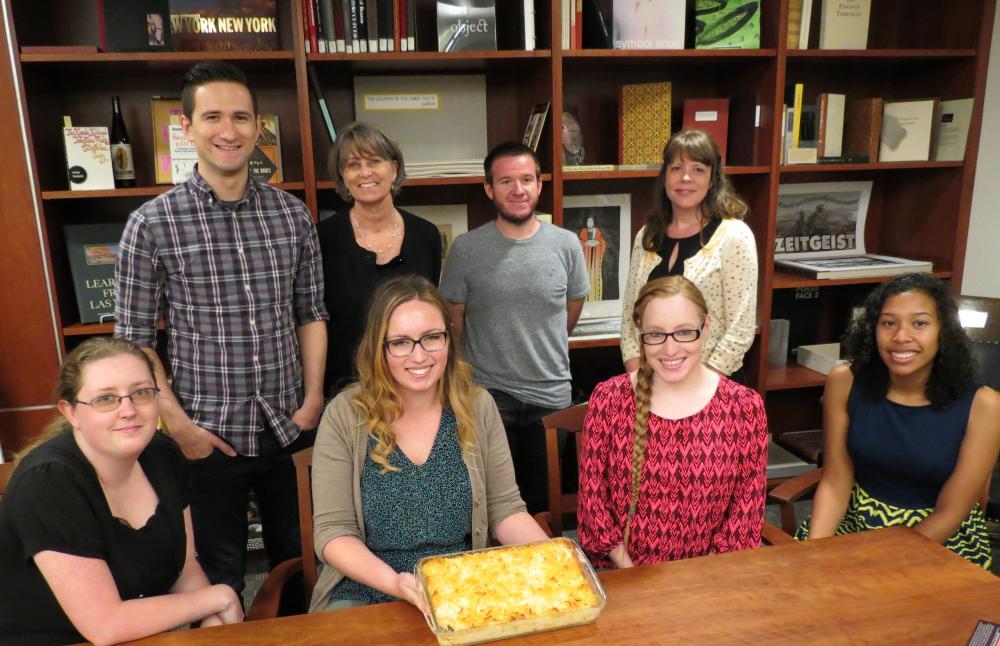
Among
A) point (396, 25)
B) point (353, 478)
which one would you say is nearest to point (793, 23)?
point (396, 25)

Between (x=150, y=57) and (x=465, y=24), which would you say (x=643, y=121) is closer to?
(x=465, y=24)

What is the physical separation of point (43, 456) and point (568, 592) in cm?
94

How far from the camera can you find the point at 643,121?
2.88 metres

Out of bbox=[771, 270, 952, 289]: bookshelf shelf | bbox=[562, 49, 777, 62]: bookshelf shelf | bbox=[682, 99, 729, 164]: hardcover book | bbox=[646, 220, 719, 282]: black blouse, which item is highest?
bbox=[562, 49, 777, 62]: bookshelf shelf

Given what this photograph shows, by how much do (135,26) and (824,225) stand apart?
2.93m

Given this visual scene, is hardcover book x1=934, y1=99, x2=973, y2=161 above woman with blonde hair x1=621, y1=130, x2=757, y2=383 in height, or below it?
above

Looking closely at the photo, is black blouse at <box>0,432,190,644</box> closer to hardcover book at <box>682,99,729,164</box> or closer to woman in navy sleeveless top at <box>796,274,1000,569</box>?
woman in navy sleeveless top at <box>796,274,1000,569</box>

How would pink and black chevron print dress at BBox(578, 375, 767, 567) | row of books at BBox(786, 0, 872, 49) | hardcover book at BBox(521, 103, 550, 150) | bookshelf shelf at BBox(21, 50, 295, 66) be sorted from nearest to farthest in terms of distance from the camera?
pink and black chevron print dress at BBox(578, 375, 767, 567) < bookshelf shelf at BBox(21, 50, 295, 66) < hardcover book at BBox(521, 103, 550, 150) < row of books at BBox(786, 0, 872, 49)

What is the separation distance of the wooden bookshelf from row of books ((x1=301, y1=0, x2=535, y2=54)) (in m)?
0.04

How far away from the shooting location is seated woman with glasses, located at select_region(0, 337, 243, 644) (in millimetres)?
1190

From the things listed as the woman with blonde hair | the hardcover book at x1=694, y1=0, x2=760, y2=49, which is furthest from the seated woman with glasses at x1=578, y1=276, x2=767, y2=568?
the hardcover book at x1=694, y1=0, x2=760, y2=49

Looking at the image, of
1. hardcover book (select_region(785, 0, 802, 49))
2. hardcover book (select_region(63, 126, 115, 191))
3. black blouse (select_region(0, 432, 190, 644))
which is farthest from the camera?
hardcover book (select_region(785, 0, 802, 49))

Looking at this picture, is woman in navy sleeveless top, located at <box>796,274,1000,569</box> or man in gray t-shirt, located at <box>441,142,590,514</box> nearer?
woman in navy sleeveless top, located at <box>796,274,1000,569</box>

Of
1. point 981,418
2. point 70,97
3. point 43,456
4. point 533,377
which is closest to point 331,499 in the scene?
point 43,456
